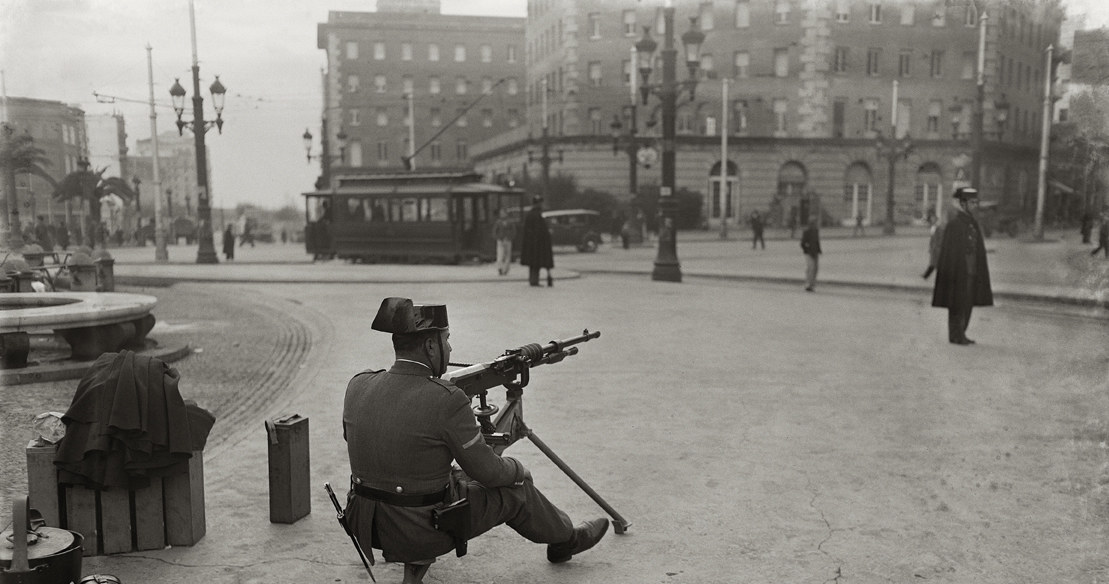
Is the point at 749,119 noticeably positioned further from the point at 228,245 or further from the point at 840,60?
the point at 228,245

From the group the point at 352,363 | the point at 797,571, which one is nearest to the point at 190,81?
the point at 352,363

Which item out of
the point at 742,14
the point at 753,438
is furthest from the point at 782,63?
the point at 753,438

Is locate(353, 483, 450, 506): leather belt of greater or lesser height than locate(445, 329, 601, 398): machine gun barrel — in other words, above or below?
below

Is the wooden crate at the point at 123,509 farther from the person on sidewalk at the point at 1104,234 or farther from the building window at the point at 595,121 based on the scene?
the building window at the point at 595,121

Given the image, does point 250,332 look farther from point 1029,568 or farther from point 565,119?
point 565,119

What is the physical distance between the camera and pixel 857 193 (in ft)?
161

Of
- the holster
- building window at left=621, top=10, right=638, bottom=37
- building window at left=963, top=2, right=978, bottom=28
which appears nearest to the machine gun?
the holster

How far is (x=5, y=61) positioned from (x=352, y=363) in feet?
19.7

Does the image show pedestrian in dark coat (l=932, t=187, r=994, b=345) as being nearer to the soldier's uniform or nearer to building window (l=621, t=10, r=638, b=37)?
the soldier's uniform

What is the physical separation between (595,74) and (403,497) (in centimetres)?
4835

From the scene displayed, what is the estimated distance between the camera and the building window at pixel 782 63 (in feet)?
122

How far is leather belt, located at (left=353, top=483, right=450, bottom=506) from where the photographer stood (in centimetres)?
340

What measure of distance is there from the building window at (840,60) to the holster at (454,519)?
31.2 metres

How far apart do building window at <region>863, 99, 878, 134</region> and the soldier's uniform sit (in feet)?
123
